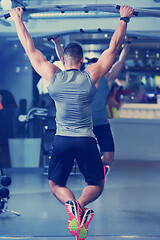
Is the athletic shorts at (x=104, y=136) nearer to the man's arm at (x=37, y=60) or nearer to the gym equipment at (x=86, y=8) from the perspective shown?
the gym equipment at (x=86, y=8)

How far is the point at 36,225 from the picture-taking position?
4.46 m

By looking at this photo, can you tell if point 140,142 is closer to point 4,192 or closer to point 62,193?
point 4,192

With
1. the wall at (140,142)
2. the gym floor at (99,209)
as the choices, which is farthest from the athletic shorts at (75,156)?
the wall at (140,142)

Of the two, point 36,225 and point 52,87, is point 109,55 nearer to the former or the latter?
point 52,87

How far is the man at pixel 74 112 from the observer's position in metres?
3.31

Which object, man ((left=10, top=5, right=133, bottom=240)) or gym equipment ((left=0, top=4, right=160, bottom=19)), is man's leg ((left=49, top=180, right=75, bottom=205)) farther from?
gym equipment ((left=0, top=4, right=160, bottom=19))

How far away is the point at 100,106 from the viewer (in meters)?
5.40

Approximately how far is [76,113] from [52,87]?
0.80 ft

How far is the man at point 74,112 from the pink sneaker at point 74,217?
32 mm

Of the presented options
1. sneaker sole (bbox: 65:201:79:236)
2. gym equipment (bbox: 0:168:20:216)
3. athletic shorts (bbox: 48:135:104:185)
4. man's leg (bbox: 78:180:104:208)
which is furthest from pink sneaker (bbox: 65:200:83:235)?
gym equipment (bbox: 0:168:20:216)

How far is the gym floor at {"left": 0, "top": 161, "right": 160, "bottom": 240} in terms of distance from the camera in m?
4.14

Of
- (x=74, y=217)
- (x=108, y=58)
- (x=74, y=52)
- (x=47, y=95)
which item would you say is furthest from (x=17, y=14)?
(x=47, y=95)

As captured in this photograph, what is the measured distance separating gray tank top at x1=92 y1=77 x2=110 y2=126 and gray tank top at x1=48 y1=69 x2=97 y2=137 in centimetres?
193

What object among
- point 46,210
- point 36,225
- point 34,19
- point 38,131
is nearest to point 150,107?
point 38,131
